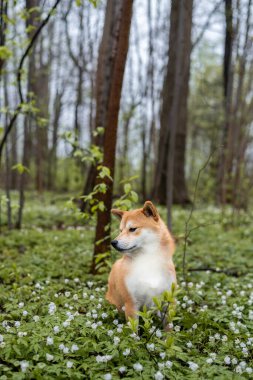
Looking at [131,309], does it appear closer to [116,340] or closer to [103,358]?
[116,340]

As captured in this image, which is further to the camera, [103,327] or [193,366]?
[103,327]

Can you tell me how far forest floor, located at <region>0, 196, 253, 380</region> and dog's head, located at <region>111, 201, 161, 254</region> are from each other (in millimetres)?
893

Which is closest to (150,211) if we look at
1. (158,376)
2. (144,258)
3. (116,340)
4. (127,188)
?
(144,258)

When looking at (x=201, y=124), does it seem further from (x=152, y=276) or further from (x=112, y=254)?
(x=152, y=276)

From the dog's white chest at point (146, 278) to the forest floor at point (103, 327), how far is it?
1.24 ft

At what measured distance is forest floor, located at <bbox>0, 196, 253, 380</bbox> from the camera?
145 inches

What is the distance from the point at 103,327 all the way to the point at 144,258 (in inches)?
35.0

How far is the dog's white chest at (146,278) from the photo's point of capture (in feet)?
14.2

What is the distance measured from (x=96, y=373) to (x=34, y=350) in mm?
660

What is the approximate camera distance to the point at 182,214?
532 inches

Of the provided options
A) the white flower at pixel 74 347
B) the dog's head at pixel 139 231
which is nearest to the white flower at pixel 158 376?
the white flower at pixel 74 347

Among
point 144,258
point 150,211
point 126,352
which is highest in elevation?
point 150,211

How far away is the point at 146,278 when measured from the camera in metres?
4.32

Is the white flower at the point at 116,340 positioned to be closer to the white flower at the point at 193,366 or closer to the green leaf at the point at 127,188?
the white flower at the point at 193,366
